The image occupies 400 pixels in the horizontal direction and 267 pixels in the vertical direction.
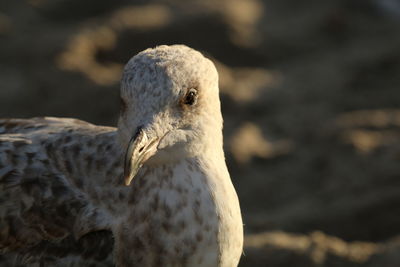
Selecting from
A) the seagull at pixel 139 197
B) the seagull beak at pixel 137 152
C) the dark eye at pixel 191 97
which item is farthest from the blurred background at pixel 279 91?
the seagull beak at pixel 137 152

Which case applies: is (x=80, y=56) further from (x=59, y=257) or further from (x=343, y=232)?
(x=59, y=257)

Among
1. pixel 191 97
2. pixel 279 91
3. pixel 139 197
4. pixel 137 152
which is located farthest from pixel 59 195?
pixel 279 91

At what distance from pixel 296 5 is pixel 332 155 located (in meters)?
2.45

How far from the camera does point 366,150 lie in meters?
5.59

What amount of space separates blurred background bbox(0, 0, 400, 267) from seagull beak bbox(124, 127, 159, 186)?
1.68 m

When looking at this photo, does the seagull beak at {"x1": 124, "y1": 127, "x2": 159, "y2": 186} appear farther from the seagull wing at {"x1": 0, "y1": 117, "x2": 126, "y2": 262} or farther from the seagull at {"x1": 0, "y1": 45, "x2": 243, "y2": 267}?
the seagull wing at {"x1": 0, "y1": 117, "x2": 126, "y2": 262}

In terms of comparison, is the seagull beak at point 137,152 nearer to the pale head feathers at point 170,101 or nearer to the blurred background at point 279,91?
the pale head feathers at point 170,101

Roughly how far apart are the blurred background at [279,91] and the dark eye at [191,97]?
158cm

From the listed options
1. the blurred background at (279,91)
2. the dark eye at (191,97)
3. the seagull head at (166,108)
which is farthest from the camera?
the blurred background at (279,91)

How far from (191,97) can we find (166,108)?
15 cm

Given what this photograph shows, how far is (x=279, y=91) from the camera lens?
6.39 metres

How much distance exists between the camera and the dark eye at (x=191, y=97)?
10.1 ft

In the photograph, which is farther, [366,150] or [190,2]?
[190,2]

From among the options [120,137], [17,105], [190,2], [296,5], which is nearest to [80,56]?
[17,105]
